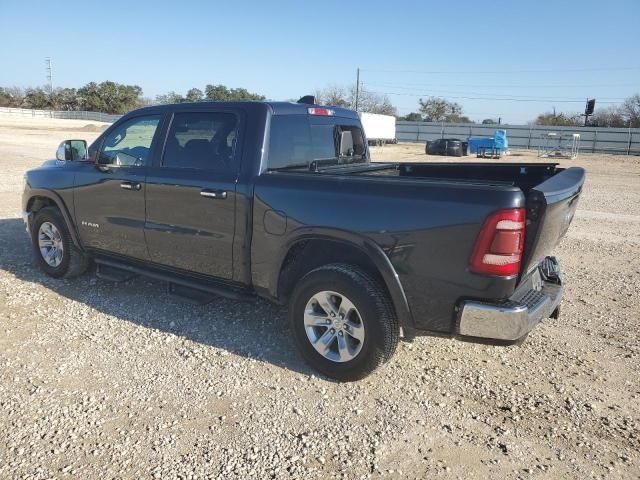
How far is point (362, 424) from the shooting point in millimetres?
3123

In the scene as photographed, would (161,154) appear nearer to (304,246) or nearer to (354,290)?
(304,246)

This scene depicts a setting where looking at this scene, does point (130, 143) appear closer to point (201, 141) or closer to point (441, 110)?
point (201, 141)

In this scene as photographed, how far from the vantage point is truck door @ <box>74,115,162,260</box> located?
4.60 m

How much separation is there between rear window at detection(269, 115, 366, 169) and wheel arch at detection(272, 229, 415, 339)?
731mm

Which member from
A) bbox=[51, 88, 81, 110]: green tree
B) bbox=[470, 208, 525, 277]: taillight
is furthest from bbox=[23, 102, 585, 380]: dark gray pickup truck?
bbox=[51, 88, 81, 110]: green tree

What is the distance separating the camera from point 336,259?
12.2 feet

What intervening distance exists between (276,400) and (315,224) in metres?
1.21

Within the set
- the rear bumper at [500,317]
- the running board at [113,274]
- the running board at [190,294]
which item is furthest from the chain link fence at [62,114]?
the rear bumper at [500,317]

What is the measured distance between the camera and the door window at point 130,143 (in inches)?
182

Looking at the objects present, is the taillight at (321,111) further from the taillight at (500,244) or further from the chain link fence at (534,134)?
the chain link fence at (534,134)

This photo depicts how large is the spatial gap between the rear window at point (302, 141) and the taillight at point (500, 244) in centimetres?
179

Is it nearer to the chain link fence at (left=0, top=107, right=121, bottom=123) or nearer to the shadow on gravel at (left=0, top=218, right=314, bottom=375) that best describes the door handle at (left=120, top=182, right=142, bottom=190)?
the shadow on gravel at (left=0, top=218, right=314, bottom=375)

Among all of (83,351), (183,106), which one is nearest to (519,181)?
(183,106)

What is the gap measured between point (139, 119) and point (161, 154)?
0.57 metres
